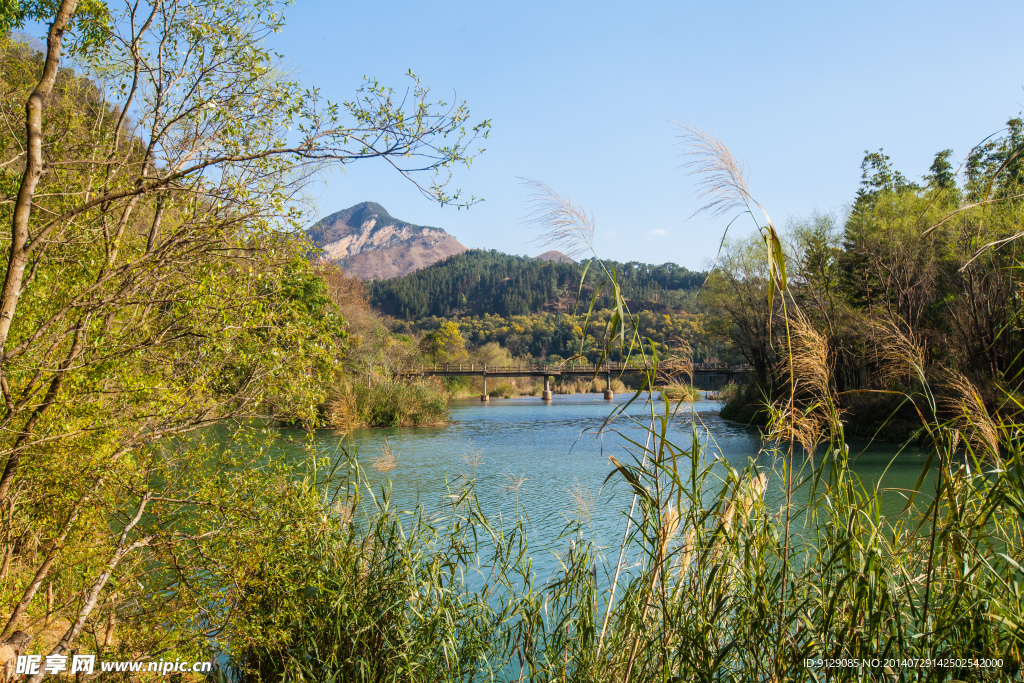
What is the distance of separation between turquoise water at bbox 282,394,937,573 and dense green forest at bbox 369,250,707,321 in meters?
66.7

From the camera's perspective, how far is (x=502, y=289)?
364 feet

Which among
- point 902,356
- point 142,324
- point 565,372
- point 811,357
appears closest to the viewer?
point 902,356

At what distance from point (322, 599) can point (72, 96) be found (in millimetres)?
4505

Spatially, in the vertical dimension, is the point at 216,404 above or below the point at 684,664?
above

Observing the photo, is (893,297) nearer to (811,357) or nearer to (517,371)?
(811,357)

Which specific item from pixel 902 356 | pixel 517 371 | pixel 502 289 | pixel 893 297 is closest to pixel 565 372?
pixel 517 371

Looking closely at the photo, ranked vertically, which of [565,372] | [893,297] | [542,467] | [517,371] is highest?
[893,297]

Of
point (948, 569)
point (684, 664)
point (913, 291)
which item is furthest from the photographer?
point (913, 291)

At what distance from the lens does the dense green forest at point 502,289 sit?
96.2 meters

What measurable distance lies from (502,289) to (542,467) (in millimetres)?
97851

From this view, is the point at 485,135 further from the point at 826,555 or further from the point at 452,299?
the point at 452,299

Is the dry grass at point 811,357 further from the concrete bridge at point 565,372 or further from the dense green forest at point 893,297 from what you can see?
the concrete bridge at point 565,372

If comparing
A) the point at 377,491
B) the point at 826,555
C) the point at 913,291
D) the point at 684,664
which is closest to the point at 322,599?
the point at 684,664

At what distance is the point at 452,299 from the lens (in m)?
110
